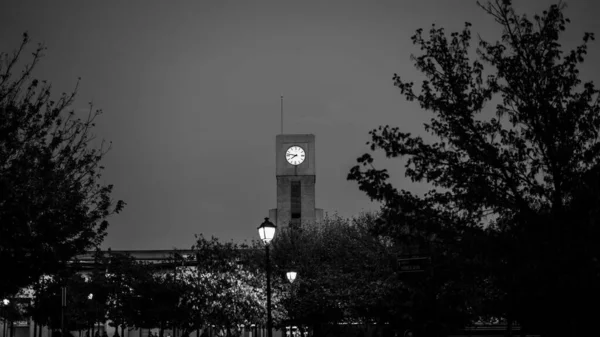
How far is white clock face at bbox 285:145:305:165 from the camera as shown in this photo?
350 ft

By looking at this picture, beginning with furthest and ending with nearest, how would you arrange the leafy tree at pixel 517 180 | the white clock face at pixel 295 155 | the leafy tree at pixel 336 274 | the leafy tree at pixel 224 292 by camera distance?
the white clock face at pixel 295 155
the leafy tree at pixel 336 274
the leafy tree at pixel 224 292
the leafy tree at pixel 517 180

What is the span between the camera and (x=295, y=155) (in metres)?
107

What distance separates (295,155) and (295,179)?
4085 millimetres

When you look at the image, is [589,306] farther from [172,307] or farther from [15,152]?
[172,307]

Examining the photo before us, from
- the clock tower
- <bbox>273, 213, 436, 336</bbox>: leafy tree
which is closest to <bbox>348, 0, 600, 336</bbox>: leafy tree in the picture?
<bbox>273, 213, 436, 336</bbox>: leafy tree

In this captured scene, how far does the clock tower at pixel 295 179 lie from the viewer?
10306cm

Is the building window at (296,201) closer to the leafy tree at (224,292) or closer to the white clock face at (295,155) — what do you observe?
the white clock face at (295,155)

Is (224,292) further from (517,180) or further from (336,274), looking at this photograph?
(517,180)

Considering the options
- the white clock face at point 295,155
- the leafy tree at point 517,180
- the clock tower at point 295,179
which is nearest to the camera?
the leafy tree at point 517,180

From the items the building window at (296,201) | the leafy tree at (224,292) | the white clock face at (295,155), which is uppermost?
the white clock face at (295,155)

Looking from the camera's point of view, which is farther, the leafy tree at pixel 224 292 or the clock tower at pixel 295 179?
the clock tower at pixel 295 179

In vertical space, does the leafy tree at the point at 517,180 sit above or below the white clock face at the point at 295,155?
below

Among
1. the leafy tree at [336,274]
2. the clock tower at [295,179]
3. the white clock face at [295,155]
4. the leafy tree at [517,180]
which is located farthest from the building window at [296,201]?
the leafy tree at [517,180]

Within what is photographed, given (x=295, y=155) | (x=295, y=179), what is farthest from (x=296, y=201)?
(x=295, y=155)
